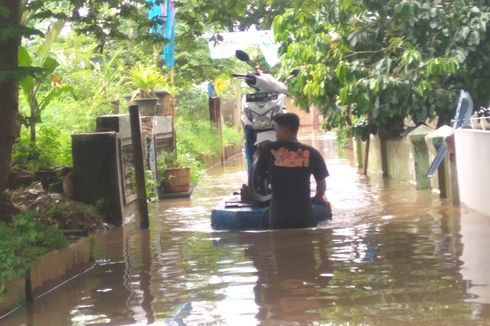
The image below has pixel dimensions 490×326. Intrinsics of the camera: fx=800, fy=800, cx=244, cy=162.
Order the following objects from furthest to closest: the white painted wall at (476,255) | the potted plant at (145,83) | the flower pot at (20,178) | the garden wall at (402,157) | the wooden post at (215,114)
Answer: the wooden post at (215,114), the potted plant at (145,83), the garden wall at (402,157), the flower pot at (20,178), the white painted wall at (476,255)

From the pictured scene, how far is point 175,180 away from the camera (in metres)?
16.3

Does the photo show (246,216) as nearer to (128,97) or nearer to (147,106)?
(147,106)

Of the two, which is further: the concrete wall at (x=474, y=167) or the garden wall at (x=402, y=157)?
the garden wall at (x=402, y=157)

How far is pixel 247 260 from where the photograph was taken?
8.01 meters

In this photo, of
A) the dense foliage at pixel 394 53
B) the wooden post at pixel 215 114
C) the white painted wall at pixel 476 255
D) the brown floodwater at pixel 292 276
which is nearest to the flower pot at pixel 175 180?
the dense foliage at pixel 394 53

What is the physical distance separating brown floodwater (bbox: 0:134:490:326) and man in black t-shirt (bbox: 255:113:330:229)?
50 centimetres

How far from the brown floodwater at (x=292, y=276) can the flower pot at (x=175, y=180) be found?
181 inches

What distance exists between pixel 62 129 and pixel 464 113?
7.09 metres

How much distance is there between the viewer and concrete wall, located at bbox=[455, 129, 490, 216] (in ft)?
34.4

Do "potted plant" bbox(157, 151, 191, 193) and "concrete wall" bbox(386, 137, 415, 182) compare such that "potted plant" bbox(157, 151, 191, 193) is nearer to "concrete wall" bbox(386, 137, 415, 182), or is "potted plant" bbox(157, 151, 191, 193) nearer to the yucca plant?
the yucca plant

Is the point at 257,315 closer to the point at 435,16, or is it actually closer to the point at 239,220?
the point at 239,220

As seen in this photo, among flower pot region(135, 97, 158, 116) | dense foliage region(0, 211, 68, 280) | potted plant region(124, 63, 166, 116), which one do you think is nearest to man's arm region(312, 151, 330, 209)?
dense foliage region(0, 211, 68, 280)

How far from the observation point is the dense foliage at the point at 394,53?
13.9 m

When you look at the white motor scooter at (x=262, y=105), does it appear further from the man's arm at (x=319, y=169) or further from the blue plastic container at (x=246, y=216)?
the man's arm at (x=319, y=169)
